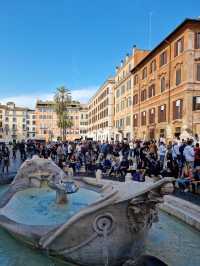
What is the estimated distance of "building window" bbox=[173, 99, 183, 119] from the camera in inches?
1266

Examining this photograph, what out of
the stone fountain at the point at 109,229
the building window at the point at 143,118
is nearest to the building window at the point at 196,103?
the building window at the point at 143,118

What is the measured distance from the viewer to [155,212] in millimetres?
4785

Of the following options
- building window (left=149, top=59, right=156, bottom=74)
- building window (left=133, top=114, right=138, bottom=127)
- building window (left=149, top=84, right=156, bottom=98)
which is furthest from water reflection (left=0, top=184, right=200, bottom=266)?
building window (left=133, top=114, right=138, bottom=127)

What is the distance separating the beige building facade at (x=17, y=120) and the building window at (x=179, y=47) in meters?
100

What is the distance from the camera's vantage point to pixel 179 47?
3300 cm

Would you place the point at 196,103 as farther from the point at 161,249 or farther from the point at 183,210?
the point at 161,249

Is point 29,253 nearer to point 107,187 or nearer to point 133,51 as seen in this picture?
point 107,187

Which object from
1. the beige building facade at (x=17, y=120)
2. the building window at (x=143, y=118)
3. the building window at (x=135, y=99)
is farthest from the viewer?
the beige building facade at (x=17, y=120)

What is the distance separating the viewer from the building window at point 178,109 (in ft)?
105

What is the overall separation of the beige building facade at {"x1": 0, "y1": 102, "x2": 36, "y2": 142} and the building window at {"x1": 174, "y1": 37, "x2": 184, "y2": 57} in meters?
100

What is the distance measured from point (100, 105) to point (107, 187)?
252 ft

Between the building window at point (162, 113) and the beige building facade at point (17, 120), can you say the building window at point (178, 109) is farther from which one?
the beige building facade at point (17, 120)

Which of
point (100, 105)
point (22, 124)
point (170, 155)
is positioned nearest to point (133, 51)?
point (100, 105)

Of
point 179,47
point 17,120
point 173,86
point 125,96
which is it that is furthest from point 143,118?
point 17,120
